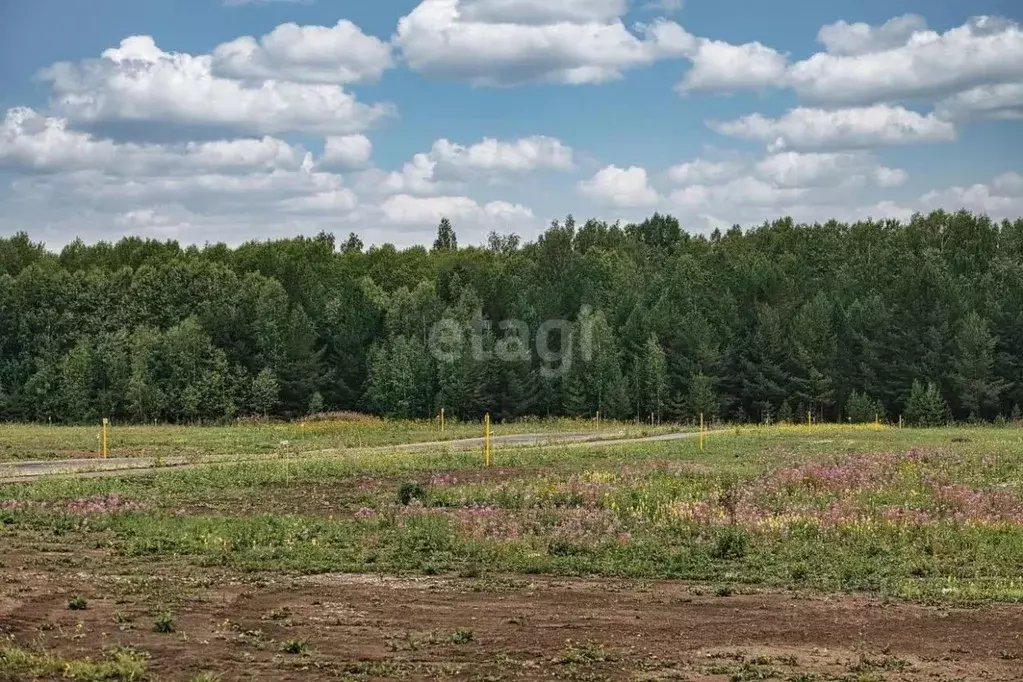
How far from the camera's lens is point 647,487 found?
29516mm

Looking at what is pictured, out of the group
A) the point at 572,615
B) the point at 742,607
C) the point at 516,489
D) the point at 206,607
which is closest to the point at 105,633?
the point at 206,607

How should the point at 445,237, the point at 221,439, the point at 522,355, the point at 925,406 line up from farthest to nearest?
the point at 445,237 → the point at 522,355 → the point at 925,406 → the point at 221,439

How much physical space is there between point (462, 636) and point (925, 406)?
6714 centimetres

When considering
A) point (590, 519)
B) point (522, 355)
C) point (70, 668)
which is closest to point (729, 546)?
point (590, 519)

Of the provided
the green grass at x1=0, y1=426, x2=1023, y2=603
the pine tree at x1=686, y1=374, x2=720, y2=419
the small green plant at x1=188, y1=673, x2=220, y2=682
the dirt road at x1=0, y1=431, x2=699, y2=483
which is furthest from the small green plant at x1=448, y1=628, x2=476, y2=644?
the pine tree at x1=686, y1=374, x2=720, y2=419

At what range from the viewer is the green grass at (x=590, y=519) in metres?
19.5

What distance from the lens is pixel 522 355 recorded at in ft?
290

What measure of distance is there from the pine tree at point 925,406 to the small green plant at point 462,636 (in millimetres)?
64471

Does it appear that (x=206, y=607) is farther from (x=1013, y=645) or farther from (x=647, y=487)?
(x=647, y=487)

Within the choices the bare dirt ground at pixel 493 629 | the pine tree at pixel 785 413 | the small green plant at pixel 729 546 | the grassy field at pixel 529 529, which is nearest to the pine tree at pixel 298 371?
the pine tree at pixel 785 413

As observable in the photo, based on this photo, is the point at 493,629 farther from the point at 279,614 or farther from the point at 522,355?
the point at 522,355

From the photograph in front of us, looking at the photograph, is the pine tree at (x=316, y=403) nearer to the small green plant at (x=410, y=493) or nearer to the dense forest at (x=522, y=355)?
the dense forest at (x=522, y=355)

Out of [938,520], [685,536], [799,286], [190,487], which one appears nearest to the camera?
[685,536]

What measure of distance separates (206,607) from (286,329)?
3118 inches
